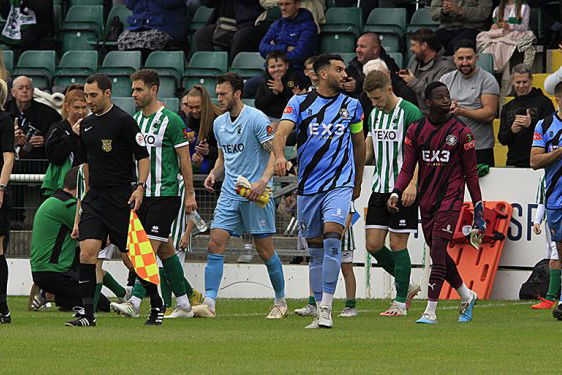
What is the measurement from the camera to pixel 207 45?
72.6 feet

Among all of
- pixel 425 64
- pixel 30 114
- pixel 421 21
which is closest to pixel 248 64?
pixel 421 21

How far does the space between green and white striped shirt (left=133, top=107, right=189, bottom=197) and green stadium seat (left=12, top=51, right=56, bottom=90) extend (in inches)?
357

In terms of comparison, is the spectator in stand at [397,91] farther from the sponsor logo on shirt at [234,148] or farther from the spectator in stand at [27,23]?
the spectator in stand at [27,23]

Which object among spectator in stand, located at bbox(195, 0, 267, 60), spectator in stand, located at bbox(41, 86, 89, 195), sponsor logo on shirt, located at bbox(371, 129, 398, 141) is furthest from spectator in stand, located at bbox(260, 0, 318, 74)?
sponsor logo on shirt, located at bbox(371, 129, 398, 141)

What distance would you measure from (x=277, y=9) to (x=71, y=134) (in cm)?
682

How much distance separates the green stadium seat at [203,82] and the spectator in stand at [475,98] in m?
4.66

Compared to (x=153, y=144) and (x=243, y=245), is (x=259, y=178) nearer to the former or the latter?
(x=153, y=144)

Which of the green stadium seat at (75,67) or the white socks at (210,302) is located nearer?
the white socks at (210,302)

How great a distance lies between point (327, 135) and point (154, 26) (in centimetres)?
1006

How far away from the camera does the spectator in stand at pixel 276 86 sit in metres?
18.0

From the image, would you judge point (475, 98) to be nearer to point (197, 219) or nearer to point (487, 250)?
point (487, 250)

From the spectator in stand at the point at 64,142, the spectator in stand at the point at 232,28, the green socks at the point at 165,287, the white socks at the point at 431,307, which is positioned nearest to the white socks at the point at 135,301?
the green socks at the point at 165,287

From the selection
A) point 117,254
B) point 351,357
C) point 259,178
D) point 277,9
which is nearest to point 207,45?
point 277,9

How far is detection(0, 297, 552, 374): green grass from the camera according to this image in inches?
358
